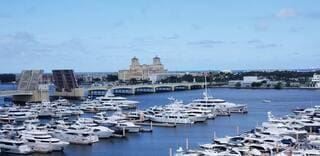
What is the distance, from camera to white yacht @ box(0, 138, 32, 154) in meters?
21.0

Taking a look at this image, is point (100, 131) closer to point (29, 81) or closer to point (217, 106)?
point (217, 106)

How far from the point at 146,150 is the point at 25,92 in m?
31.2

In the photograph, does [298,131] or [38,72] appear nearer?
[298,131]

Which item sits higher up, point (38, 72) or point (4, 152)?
point (38, 72)

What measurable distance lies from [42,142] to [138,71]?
8307cm

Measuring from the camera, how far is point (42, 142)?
21.6 metres

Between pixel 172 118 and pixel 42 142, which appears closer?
pixel 42 142

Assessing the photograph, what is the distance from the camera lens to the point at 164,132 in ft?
92.0

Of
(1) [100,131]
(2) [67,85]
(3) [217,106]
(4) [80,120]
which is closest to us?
(1) [100,131]

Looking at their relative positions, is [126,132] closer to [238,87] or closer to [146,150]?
[146,150]

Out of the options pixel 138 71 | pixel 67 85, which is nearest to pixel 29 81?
pixel 67 85

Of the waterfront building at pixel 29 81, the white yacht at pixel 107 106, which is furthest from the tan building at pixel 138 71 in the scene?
the white yacht at pixel 107 106

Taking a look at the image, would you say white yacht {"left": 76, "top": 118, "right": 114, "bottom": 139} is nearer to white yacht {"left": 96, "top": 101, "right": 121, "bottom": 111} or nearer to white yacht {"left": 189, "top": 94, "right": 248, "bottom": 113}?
white yacht {"left": 189, "top": 94, "right": 248, "bottom": 113}

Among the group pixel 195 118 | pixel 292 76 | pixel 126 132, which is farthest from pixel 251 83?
pixel 126 132
